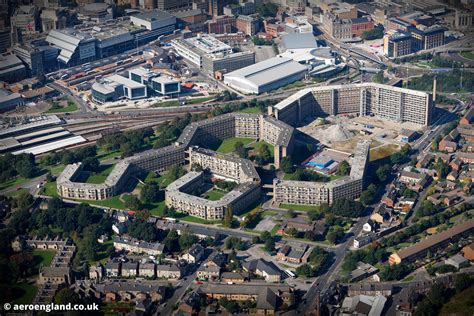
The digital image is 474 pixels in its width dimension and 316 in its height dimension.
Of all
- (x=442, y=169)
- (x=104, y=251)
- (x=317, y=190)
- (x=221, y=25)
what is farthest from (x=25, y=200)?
(x=221, y=25)

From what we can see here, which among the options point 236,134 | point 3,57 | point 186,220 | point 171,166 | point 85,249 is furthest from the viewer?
point 3,57

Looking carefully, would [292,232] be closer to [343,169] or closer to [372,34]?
[343,169]

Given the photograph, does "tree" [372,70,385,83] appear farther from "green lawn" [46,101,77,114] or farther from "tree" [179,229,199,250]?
"tree" [179,229,199,250]

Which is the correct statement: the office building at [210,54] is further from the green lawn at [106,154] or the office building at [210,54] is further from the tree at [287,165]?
the tree at [287,165]

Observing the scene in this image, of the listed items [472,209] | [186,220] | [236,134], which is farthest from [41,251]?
[472,209]

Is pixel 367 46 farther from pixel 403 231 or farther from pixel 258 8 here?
pixel 403 231

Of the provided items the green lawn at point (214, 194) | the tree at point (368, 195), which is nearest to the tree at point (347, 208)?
the tree at point (368, 195)

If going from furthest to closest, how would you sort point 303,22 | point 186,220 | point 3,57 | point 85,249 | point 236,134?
point 303,22
point 3,57
point 236,134
point 186,220
point 85,249

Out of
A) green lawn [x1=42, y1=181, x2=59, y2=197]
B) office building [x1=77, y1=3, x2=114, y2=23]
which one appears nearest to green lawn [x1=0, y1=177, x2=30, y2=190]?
green lawn [x1=42, y1=181, x2=59, y2=197]
